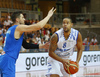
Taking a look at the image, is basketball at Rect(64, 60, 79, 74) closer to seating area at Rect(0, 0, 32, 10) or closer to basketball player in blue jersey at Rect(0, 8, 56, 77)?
basketball player in blue jersey at Rect(0, 8, 56, 77)

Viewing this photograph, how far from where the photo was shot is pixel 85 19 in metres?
24.2

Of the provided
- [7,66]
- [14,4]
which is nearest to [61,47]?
[7,66]

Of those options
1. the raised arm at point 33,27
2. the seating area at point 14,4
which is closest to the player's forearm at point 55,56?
the raised arm at point 33,27

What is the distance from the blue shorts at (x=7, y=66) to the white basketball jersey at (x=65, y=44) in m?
1.53

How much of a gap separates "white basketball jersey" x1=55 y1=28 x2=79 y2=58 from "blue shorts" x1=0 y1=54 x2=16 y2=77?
1525 millimetres

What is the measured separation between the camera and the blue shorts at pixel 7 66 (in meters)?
4.84

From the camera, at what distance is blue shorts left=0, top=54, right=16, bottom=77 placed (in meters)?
4.84

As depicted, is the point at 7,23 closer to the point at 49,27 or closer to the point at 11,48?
the point at 49,27

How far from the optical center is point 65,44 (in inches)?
240

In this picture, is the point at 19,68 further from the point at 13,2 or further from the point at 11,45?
the point at 13,2

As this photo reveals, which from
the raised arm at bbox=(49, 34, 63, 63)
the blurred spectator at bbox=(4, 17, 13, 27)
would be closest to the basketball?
the raised arm at bbox=(49, 34, 63, 63)

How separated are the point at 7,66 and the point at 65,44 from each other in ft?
5.76

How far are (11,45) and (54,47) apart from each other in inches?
54.9

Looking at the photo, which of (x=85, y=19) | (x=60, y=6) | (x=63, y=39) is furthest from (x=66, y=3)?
(x=63, y=39)
